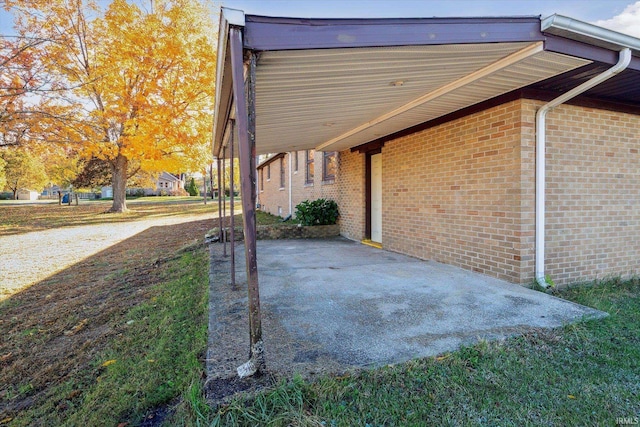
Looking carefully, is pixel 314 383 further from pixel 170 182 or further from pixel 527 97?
pixel 170 182

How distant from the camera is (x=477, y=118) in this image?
16.4ft

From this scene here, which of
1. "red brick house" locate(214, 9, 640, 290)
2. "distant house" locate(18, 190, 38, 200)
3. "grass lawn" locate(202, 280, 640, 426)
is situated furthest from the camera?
"distant house" locate(18, 190, 38, 200)

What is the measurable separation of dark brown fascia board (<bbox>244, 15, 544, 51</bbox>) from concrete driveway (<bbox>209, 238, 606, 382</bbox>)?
2157mm

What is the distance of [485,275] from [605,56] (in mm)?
2852

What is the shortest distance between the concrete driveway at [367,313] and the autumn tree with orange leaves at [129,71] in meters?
11.6

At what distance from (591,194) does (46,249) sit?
11.3 meters

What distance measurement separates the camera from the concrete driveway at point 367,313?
252cm

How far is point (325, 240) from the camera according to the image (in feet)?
30.2

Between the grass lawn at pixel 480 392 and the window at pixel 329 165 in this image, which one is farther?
the window at pixel 329 165

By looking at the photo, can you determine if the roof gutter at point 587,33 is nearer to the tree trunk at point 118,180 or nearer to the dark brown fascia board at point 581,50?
the dark brown fascia board at point 581,50

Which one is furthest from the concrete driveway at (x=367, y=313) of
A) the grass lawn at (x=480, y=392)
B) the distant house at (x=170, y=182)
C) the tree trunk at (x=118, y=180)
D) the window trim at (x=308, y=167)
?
the distant house at (x=170, y=182)

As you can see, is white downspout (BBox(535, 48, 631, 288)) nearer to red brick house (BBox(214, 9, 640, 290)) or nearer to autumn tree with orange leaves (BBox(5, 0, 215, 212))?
red brick house (BBox(214, 9, 640, 290))

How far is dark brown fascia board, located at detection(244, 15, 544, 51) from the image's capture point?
241cm

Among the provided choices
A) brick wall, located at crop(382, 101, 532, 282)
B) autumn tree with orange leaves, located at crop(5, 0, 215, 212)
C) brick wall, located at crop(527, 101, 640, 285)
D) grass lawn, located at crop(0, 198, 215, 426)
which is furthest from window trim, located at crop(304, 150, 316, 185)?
brick wall, located at crop(527, 101, 640, 285)
